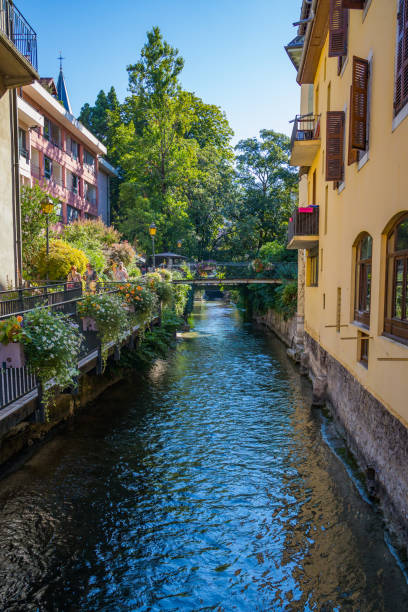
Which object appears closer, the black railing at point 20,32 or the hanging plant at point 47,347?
the hanging plant at point 47,347

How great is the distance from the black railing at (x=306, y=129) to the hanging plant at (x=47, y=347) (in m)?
12.1

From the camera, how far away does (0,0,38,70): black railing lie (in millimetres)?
12047

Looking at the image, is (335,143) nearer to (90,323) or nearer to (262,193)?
(90,323)

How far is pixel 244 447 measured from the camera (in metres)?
10.4

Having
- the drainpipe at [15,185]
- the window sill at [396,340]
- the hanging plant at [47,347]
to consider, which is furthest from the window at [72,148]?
the window sill at [396,340]

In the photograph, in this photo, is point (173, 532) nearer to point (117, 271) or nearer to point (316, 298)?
point (316, 298)

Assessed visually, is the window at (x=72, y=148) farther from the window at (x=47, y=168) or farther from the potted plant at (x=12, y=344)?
the potted plant at (x=12, y=344)

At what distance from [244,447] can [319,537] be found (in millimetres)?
3646

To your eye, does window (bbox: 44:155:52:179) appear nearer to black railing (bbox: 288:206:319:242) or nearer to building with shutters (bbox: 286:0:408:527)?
black railing (bbox: 288:206:319:242)

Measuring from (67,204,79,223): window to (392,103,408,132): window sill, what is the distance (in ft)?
87.6

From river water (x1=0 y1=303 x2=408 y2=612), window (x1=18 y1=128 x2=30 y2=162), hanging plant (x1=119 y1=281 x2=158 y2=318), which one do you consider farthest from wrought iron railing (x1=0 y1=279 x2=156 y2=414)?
window (x1=18 y1=128 x2=30 y2=162)

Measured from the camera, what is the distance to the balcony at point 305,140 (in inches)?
644

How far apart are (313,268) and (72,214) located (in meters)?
20.0

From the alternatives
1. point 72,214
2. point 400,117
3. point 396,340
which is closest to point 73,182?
point 72,214
